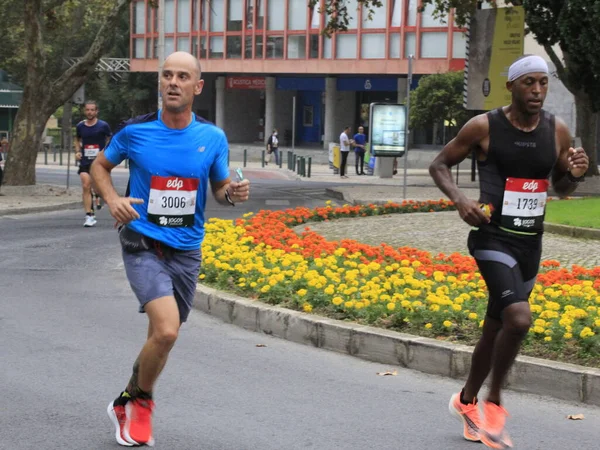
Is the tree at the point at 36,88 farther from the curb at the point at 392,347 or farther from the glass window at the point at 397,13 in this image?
the glass window at the point at 397,13

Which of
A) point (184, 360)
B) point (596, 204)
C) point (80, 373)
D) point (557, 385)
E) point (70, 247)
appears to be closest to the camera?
point (557, 385)

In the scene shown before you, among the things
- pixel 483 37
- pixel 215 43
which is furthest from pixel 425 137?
pixel 483 37

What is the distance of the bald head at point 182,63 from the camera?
17.9 feet

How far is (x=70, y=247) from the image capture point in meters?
15.1

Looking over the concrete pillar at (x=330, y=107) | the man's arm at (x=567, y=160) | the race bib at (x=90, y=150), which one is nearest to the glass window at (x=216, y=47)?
the concrete pillar at (x=330, y=107)

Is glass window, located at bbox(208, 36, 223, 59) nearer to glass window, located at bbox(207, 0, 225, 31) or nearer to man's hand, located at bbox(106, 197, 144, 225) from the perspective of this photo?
glass window, located at bbox(207, 0, 225, 31)

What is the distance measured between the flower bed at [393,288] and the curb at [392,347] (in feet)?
0.77

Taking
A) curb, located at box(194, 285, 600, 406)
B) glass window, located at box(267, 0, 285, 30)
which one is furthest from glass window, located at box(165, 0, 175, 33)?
curb, located at box(194, 285, 600, 406)

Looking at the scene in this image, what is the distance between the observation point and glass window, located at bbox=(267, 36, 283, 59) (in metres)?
63.5

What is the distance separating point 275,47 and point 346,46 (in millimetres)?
5158

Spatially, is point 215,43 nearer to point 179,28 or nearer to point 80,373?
point 179,28

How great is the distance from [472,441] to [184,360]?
8.68ft

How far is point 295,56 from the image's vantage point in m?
62.8

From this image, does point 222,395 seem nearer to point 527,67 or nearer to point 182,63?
point 182,63
